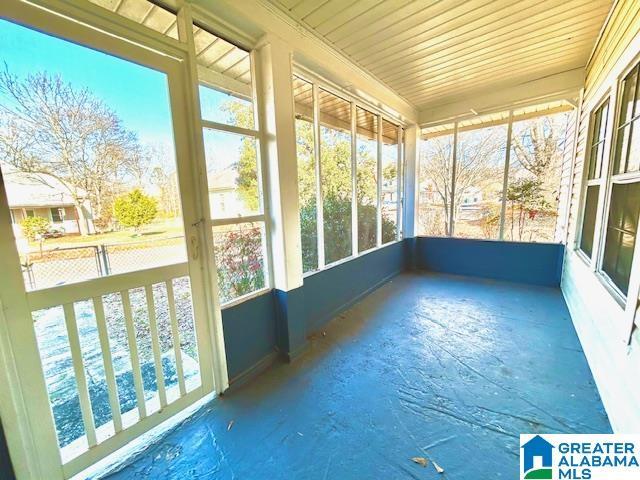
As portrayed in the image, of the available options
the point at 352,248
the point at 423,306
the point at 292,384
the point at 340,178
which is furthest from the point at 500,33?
the point at 292,384

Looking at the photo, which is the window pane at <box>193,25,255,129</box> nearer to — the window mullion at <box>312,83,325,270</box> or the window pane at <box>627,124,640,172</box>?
the window mullion at <box>312,83,325,270</box>

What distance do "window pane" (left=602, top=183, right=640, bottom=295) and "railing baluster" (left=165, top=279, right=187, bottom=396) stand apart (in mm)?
2836

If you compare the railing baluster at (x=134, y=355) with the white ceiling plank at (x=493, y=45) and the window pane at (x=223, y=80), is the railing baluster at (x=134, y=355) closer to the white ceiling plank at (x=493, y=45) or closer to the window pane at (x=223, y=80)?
the window pane at (x=223, y=80)

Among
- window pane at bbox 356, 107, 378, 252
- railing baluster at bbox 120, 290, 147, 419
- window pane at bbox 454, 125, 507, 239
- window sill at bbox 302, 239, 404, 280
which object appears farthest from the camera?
window pane at bbox 454, 125, 507, 239

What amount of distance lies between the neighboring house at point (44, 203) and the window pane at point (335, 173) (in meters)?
1.99

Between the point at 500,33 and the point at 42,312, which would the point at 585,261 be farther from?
the point at 42,312

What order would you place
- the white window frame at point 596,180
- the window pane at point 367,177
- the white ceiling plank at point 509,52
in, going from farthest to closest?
the window pane at point 367,177, the white ceiling plank at point 509,52, the white window frame at point 596,180

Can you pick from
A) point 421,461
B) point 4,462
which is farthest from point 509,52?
point 4,462

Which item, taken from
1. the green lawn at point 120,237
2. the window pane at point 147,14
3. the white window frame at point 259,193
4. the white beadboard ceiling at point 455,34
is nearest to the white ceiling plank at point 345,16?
the white beadboard ceiling at point 455,34

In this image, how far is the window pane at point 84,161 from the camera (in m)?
1.10

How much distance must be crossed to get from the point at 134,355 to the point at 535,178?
515cm

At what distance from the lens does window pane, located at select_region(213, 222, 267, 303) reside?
72.2 inches

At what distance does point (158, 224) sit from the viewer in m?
1.52

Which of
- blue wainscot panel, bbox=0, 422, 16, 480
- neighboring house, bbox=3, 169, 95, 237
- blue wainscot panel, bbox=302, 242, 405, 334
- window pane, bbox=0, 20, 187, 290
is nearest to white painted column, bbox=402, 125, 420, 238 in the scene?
blue wainscot panel, bbox=302, 242, 405, 334
